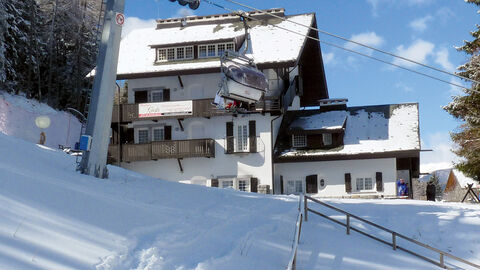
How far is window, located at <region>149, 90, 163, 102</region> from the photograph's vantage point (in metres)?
38.3

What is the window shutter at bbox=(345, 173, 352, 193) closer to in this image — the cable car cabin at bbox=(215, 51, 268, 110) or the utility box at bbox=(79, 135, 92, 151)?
the cable car cabin at bbox=(215, 51, 268, 110)

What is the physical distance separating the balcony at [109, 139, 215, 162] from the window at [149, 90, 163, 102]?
345 cm

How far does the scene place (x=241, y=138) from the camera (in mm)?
36312

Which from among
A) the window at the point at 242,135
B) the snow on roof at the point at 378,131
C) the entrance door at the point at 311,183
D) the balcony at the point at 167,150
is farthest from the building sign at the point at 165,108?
the entrance door at the point at 311,183

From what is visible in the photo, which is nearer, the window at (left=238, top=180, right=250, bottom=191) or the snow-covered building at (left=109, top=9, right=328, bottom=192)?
the window at (left=238, top=180, right=250, bottom=191)

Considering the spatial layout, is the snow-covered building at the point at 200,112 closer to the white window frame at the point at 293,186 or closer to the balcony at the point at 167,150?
the balcony at the point at 167,150

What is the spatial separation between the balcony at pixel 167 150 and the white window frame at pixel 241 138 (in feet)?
4.75

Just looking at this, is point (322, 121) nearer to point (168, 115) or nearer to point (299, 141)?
point (299, 141)

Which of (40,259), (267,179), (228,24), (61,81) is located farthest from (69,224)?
(61,81)

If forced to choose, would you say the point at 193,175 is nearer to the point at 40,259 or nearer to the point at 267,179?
the point at 267,179

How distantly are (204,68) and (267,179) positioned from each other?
26.2 ft

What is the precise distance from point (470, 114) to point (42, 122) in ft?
103

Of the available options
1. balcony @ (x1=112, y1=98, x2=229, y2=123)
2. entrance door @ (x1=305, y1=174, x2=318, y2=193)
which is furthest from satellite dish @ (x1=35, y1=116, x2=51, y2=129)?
entrance door @ (x1=305, y1=174, x2=318, y2=193)

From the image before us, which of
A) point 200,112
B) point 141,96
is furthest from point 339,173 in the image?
point 141,96
